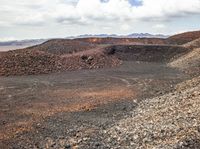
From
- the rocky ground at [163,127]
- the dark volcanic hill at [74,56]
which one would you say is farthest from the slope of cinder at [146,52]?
the rocky ground at [163,127]

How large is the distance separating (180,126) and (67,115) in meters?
7.57

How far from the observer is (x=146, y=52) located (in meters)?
57.8

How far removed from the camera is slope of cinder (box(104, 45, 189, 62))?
56.1 m

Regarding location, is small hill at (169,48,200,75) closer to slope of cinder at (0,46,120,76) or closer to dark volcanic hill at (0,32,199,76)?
dark volcanic hill at (0,32,199,76)

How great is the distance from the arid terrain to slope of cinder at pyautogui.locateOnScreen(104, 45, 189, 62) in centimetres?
230

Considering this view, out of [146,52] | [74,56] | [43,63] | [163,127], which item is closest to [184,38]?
[146,52]

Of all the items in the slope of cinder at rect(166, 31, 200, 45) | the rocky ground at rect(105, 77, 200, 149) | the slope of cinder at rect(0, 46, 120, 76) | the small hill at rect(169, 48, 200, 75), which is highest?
the slope of cinder at rect(166, 31, 200, 45)

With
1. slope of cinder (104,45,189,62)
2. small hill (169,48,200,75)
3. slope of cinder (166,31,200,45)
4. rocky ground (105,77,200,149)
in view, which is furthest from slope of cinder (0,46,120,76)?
slope of cinder (166,31,200,45)

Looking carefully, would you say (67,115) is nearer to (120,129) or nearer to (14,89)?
(120,129)

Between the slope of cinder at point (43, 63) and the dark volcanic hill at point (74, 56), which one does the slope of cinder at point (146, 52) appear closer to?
the dark volcanic hill at point (74, 56)

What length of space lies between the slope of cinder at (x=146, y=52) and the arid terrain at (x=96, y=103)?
230cm

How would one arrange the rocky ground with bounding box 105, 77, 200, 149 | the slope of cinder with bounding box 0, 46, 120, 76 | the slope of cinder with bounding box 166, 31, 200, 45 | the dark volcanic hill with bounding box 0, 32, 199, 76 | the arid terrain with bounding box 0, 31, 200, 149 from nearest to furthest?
the rocky ground with bounding box 105, 77, 200, 149 < the arid terrain with bounding box 0, 31, 200, 149 < the slope of cinder with bounding box 0, 46, 120, 76 < the dark volcanic hill with bounding box 0, 32, 199, 76 < the slope of cinder with bounding box 166, 31, 200, 45

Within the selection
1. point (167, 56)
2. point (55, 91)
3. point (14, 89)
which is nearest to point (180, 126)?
point (55, 91)

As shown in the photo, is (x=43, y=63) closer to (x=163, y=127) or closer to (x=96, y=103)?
(x=96, y=103)
